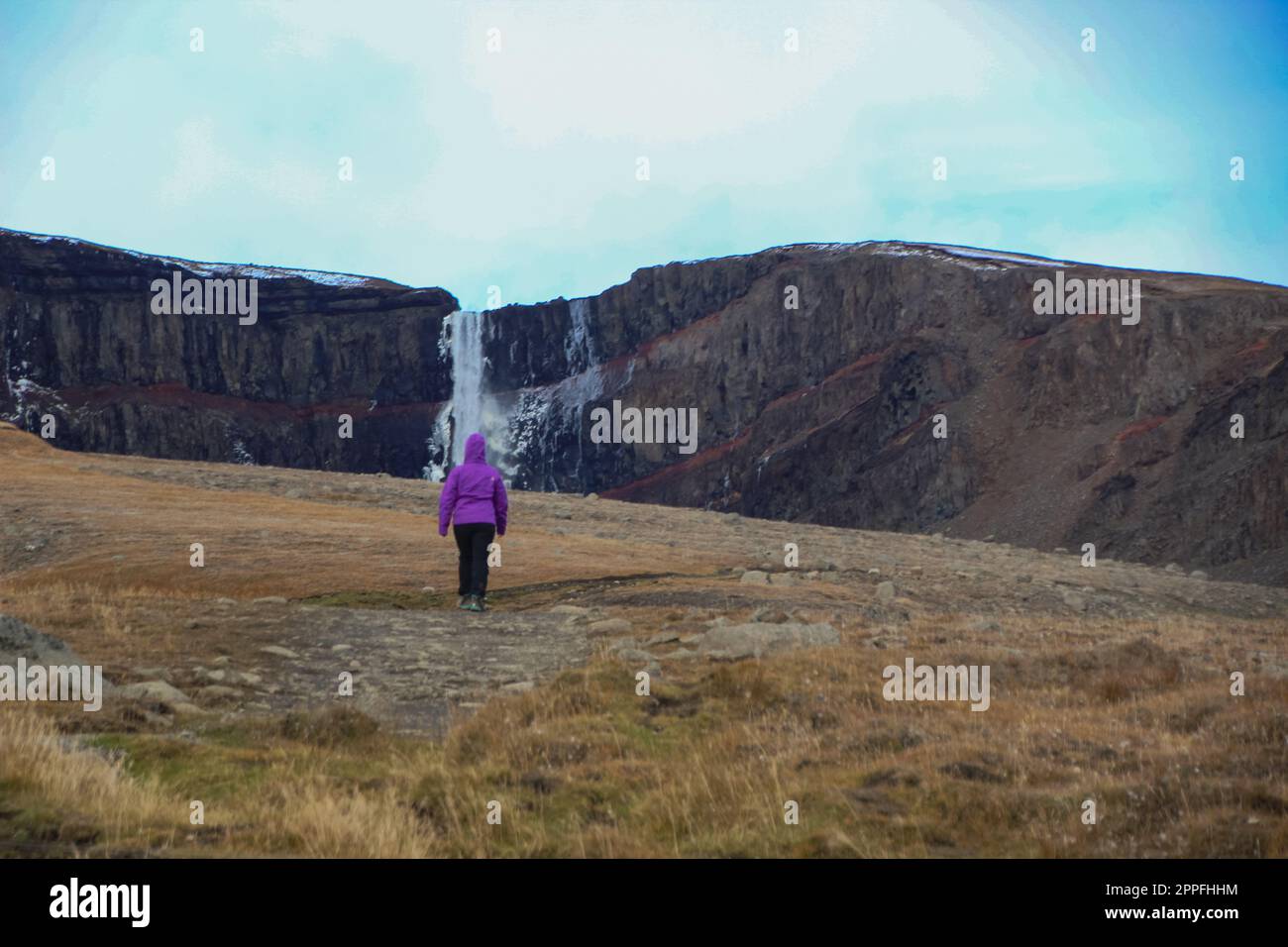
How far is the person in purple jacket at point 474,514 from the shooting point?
14.6 metres

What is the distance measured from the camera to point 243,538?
63.4 feet

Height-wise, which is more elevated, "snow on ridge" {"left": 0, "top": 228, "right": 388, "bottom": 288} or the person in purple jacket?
"snow on ridge" {"left": 0, "top": 228, "right": 388, "bottom": 288}

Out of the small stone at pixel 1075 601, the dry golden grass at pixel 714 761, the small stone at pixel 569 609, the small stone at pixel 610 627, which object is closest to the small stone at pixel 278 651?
the dry golden grass at pixel 714 761

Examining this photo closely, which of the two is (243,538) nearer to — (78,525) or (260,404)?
(78,525)

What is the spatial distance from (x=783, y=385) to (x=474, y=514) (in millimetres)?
67913

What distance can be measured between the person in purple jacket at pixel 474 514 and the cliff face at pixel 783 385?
18.8m

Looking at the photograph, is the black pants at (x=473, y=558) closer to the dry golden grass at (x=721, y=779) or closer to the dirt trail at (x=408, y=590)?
the dirt trail at (x=408, y=590)

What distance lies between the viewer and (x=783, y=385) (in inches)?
3201

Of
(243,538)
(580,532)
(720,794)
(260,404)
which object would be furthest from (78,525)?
(260,404)

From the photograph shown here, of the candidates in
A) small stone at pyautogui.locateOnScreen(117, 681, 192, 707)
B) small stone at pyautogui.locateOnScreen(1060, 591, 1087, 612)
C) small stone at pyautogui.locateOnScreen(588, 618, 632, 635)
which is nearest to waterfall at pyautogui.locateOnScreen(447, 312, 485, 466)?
small stone at pyautogui.locateOnScreen(1060, 591, 1087, 612)

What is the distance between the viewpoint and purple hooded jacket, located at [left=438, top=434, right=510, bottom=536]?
48.0 ft

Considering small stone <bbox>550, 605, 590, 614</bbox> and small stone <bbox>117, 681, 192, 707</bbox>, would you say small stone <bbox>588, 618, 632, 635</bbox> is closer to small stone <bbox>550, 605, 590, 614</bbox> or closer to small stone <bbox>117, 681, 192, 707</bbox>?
small stone <bbox>550, 605, 590, 614</bbox>
